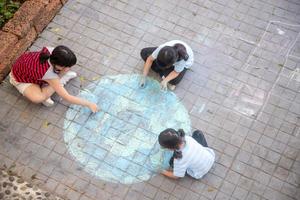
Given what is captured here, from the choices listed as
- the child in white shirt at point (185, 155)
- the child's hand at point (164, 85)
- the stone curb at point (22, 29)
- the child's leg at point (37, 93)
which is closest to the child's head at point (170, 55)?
the child's hand at point (164, 85)

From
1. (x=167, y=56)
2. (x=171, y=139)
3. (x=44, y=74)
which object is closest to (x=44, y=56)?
(x=44, y=74)

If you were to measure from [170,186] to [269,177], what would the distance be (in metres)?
1.12

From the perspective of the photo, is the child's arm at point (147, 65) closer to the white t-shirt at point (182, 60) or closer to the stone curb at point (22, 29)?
the white t-shirt at point (182, 60)

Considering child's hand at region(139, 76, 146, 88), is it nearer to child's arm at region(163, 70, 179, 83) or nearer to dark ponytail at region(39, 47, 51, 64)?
child's arm at region(163, 70, 179, 83)

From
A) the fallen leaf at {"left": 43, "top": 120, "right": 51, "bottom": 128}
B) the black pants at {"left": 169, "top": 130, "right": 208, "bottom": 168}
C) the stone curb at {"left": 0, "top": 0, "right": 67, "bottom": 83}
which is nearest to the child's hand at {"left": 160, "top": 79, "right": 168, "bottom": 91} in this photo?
the black pants at {"left": 169, "top": 130, "right": 208, "bottom": 168}

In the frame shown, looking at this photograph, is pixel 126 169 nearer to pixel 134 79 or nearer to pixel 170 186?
pixel 170 186

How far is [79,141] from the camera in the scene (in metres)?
5.29

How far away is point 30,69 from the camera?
5.21 meters

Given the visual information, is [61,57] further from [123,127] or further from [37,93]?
[123,127]

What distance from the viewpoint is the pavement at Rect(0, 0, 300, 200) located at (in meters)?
5.08

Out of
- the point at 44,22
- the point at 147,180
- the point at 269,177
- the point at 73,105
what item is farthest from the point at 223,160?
the point at 44,22

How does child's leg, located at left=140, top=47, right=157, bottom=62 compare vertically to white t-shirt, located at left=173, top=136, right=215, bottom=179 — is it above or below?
above

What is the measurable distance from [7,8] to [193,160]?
3.22 m

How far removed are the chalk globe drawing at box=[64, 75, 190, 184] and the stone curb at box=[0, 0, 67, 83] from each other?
3.22ft
